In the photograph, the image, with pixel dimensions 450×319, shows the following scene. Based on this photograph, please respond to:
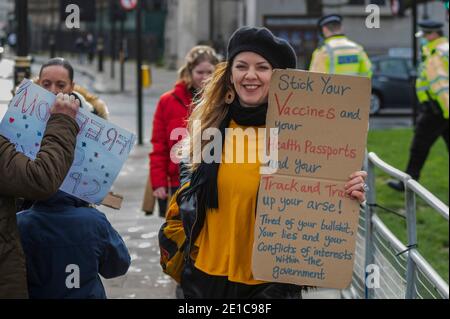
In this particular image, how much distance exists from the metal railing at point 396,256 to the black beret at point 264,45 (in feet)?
3.01

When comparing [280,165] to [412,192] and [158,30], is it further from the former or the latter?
[158,30]

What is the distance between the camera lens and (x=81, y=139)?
4.15 m

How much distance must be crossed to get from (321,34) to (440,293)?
6164mm

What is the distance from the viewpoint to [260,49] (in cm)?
422

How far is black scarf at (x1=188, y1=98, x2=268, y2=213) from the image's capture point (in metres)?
4.16

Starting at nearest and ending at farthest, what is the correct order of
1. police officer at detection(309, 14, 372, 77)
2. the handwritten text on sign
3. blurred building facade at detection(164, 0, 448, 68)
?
1. the handwritten text on sign
2. police officer at detection(309, 14, 372, 77)
3. blurred building facade at detection(164, 0, 448, 68)

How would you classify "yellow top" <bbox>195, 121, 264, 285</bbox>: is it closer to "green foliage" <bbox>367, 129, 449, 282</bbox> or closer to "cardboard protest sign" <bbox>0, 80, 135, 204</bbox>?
"cardboard protest sign" <bbox>0, 80, 135, 204</bbox>

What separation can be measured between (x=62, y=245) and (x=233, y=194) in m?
0.74

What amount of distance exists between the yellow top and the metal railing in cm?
82

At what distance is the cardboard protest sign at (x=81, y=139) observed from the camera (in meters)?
3.98

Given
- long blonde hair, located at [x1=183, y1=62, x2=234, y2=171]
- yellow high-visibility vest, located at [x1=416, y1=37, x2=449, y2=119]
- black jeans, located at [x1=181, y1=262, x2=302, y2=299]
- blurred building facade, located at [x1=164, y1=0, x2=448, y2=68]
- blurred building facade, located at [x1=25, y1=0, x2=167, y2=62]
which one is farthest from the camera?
blurred building facade, located at [x1=25, y1=0, x2=167, y2=62]

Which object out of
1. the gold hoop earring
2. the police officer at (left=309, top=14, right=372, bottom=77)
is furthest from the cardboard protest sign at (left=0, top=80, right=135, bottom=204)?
the police officer at (left=309, top=14, right=372, bottom=77)

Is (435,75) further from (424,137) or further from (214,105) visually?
(214,105)

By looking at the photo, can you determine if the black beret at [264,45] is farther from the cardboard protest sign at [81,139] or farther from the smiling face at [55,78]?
the smiling face at [55,78]
